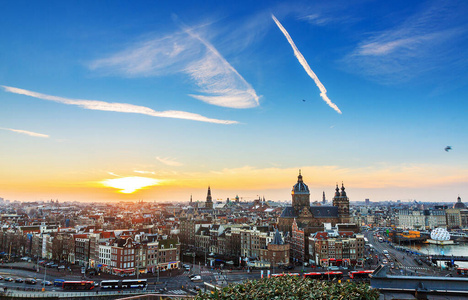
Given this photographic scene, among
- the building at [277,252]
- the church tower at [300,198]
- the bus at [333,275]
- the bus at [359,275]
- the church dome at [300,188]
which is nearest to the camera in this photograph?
the bus at [333,275]

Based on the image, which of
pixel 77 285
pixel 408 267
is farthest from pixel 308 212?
pixel 77 285

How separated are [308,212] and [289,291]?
2980 inches

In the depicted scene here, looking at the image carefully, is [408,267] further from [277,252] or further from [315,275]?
[277,252]

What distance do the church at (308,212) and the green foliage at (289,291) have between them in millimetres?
71239

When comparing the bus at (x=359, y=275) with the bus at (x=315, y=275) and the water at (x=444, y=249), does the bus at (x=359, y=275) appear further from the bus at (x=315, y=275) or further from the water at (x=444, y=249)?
the water at (x=444, y=249)

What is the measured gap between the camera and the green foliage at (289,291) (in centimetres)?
2720

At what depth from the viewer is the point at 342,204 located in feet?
351

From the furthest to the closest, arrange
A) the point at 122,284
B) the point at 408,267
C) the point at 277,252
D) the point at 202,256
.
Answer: the point at 202,256 → the point at 408,267 → the point at 277,252 → the point at 122,284

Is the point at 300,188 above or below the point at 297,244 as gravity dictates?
above

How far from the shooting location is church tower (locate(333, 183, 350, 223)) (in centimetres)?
10588

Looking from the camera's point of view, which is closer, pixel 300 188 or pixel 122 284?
pixel 122 284

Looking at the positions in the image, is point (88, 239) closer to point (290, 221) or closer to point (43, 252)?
point (43, 252)

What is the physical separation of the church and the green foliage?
71239 mm

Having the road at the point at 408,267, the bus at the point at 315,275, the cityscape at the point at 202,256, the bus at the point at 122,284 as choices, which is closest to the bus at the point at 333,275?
the cityscape at the point at 202,256
